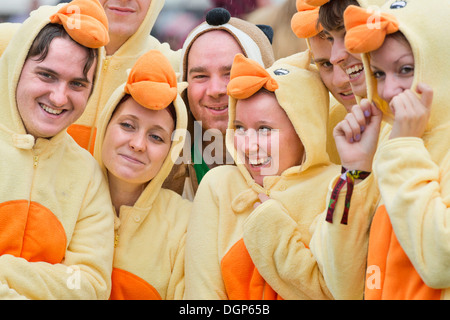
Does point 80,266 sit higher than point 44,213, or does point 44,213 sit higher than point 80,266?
point 44,213

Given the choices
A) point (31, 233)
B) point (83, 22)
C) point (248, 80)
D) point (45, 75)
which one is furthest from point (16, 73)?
point (248, 80)

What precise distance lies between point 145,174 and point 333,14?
0.86 metres

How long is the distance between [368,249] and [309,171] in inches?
18.1

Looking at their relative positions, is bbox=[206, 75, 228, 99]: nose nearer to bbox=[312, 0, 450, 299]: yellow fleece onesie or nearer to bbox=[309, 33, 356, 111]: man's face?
bbox=[309, 33, 356, 111]: man's face

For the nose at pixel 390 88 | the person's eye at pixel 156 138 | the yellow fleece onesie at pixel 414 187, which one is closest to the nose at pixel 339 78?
the yellow fleece onesie at pixel 414 187

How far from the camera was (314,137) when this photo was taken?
229 cm

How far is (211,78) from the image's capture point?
280 cm

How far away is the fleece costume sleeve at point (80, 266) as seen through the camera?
209 centimetres

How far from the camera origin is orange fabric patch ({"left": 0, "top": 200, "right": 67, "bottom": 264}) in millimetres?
2143

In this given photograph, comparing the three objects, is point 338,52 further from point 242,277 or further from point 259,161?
point 242,277

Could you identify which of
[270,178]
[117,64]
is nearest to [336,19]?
[270,178]

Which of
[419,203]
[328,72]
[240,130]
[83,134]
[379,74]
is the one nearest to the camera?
[419,203]

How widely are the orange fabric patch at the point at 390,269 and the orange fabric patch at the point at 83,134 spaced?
51.3 inches

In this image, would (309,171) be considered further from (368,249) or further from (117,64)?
(117,64)
